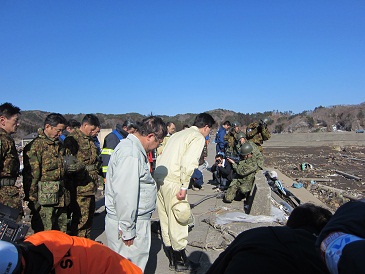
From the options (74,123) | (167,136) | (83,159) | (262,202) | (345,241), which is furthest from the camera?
(167,136)

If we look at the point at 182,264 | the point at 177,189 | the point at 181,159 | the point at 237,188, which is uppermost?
the point at 181,159

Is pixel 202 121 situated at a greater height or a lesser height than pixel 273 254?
greater

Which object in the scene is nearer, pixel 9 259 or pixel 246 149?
pixel 9 259

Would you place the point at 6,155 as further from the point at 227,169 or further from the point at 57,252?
the point at 227,169

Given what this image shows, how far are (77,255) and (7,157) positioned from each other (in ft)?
8.49

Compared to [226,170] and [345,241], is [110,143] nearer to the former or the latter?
[226,170]

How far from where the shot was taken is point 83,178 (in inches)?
187

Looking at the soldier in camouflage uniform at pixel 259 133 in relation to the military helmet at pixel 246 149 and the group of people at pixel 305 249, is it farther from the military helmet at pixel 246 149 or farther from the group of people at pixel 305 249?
the group of people at pixel 305 249

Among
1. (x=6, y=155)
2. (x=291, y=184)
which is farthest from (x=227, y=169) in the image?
(x=6, y=155)

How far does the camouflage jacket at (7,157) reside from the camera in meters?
3.62

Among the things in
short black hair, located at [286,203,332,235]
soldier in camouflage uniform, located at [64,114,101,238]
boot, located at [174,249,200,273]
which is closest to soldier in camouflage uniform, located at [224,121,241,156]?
soldier in camouflage uniform, located at [64,114,101,238]

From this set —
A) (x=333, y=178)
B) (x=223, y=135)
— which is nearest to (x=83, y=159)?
(x=223, y=135)

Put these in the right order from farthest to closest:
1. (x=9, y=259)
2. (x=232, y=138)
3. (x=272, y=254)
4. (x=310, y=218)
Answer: (x=232, y=138), (x=310, y=218), (x=272, y=254), (x=9, y=259)

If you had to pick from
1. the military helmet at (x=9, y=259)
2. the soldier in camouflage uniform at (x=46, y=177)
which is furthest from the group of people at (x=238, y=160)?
the military helmet at (x=9, y=259)
